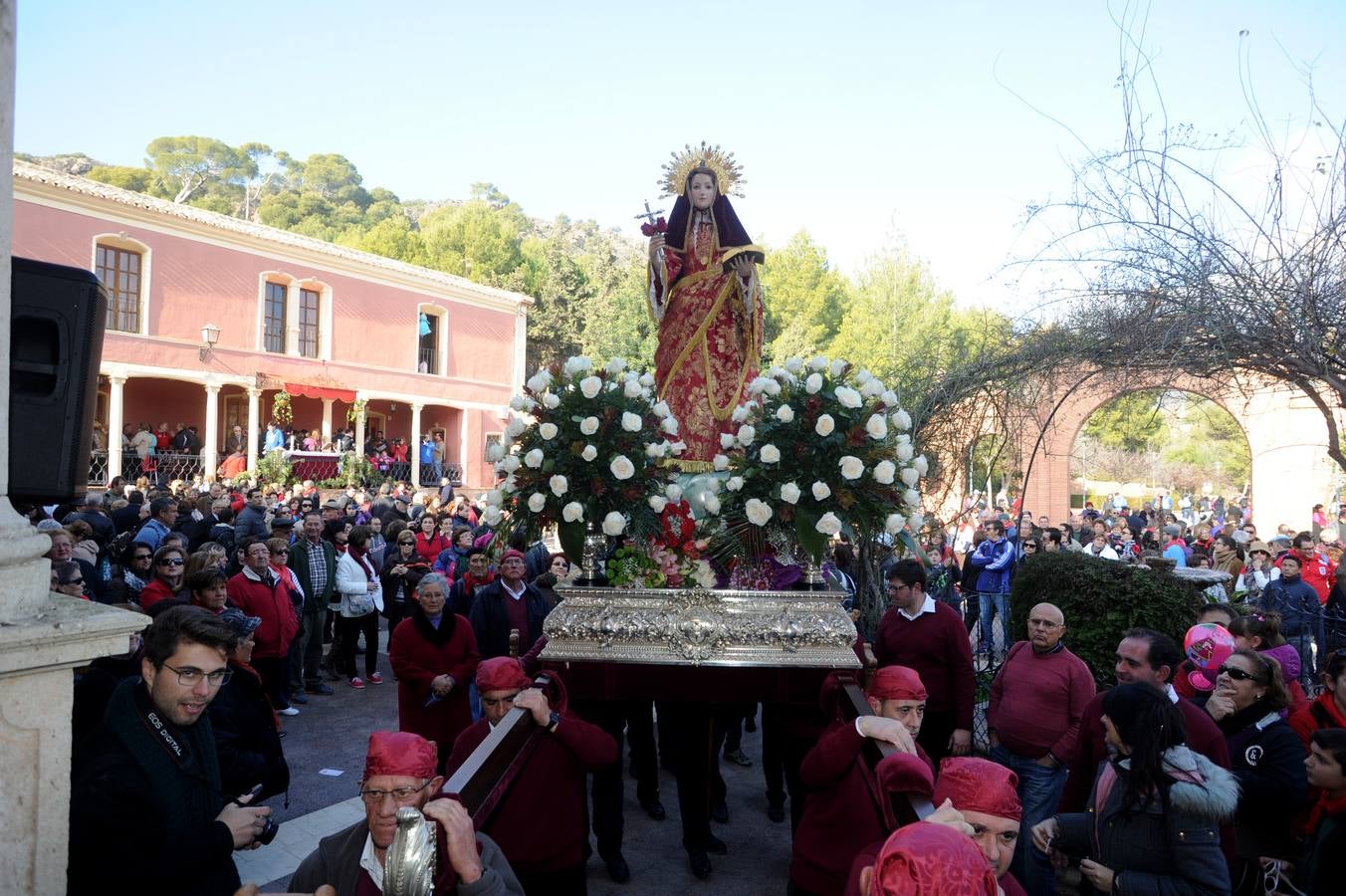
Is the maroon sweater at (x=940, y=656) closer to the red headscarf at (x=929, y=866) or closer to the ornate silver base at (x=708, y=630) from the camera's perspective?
the ornate silver base at (x=708, y=630)

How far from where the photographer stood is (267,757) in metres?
4.36

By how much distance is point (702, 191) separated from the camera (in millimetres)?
7250

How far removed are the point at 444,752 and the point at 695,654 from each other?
2254 millimetres

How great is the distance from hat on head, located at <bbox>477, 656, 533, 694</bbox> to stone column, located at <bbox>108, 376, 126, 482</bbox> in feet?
74.7

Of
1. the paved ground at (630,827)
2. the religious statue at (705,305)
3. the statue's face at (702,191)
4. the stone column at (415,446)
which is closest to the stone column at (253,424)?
the stone column at (415,446)

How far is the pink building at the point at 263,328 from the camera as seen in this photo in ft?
76.9

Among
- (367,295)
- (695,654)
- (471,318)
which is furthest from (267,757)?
(471,318)

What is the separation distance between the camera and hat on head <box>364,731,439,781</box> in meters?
2.75

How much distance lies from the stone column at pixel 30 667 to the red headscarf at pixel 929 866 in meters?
2.03

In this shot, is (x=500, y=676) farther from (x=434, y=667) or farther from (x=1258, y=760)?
(x=1258, y=760)

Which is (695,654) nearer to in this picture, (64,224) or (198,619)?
(198,619)

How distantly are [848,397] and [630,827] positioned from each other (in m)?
3.24

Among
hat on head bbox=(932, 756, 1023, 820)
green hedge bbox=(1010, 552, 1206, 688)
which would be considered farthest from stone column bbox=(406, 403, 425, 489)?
hat on head bbox=(932, 756, 1023, 820)

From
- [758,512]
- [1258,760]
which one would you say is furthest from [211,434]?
[1258,760]
